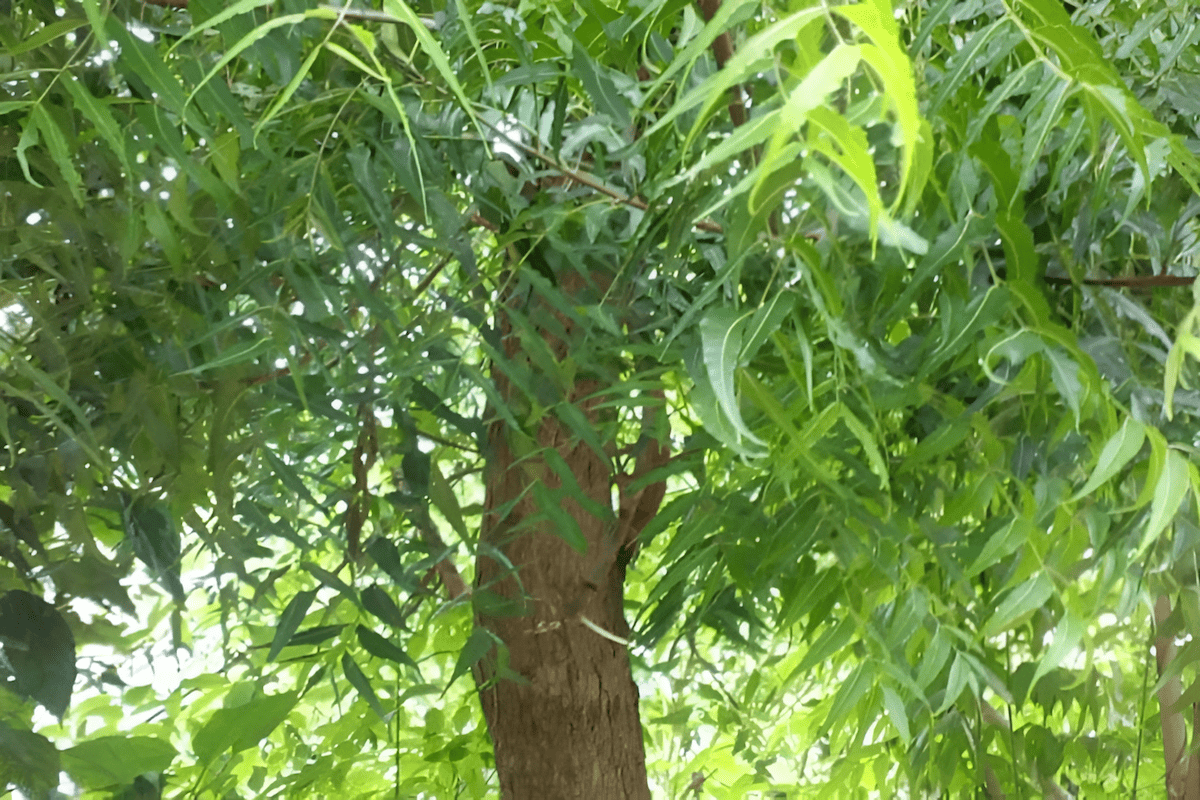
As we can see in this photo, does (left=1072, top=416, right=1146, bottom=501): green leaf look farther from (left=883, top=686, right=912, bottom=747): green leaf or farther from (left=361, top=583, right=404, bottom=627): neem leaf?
(left=361, top=583, right=404, bottom=627): neem leaf

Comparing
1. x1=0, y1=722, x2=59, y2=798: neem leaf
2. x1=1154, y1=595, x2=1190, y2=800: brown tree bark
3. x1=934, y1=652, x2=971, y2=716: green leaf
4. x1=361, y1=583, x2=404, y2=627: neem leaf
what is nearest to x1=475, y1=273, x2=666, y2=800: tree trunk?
x1=361, y1=583, x2=404, y2=627: neem leaf

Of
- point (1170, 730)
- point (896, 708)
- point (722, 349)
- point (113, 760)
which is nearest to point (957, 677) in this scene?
point (896, 708)

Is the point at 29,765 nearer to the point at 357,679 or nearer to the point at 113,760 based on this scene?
the point at 113,760

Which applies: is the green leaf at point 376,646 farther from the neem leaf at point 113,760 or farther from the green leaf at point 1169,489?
the green leaf at point 1169,489

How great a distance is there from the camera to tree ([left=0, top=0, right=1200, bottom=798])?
404 mm

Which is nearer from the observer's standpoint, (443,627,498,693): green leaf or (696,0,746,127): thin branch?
(696,0,746,127): thin branch

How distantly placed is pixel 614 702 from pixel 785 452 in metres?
0.39

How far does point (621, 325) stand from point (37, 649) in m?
0.34

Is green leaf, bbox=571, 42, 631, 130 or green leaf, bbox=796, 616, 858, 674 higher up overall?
green leaf, bbox=571, 42, 631, 130

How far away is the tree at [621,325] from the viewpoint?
1.32 ft

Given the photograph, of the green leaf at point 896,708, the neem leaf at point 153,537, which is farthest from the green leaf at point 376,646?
the green leaf at point 896,708

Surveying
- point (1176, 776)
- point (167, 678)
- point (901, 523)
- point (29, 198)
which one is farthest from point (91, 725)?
point (1176, 776)

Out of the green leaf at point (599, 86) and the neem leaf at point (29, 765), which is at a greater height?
the green leaf at point (599, 86)

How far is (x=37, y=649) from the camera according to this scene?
0.44m
